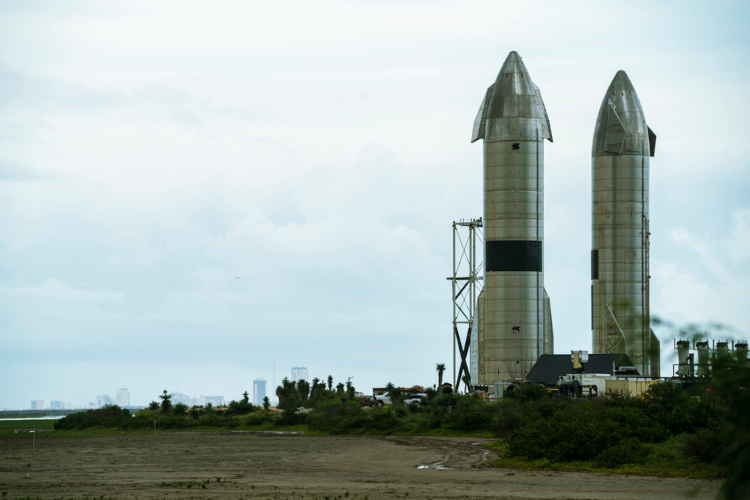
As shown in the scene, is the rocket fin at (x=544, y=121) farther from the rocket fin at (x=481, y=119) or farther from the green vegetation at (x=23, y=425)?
the green vegetation at (x=23, y=425)

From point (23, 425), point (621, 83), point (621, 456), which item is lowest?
point (23, 425)

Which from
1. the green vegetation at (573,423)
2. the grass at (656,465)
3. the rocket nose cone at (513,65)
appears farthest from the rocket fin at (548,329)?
the grass at (656,465)

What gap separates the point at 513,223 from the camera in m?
73.6

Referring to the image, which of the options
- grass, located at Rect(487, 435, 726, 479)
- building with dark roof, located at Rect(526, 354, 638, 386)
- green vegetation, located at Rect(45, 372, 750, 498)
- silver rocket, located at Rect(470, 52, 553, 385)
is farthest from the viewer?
silver rocket, located at Rect(470, 52, 553, 385)

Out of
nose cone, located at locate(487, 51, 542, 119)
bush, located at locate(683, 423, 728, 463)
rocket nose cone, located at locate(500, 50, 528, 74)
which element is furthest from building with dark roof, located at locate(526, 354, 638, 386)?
bush, located at locate(683, 423, 728, 463)

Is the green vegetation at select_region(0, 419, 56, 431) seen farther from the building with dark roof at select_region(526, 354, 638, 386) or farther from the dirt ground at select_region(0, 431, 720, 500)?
the building with dark roof at select_region(526, 354, 638, 386)

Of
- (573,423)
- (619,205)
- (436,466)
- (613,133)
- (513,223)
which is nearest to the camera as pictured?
(573,423)

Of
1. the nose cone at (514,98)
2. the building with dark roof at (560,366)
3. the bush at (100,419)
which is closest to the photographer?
the building with dark roof at (560,366)

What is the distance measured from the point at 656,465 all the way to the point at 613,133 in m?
46.0

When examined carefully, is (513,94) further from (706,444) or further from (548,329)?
(706,444)

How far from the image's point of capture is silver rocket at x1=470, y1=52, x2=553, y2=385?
243 ft

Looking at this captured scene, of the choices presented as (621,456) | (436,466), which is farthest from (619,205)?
(621,456)

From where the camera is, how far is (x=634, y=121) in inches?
3103

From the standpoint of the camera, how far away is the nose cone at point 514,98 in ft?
245
